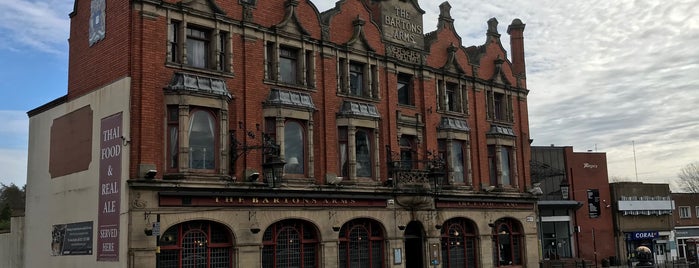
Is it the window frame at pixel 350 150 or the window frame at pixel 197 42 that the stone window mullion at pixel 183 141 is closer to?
the window frame at pixel 197 42

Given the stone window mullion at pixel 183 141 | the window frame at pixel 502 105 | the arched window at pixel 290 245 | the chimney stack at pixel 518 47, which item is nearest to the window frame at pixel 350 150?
the arched window at pixel 290 245

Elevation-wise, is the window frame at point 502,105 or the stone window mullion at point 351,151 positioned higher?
the window frame at point 502,105

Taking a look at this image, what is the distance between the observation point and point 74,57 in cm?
2606

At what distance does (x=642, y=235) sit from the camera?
5347 cm

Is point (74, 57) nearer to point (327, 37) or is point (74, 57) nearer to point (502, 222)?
point (327, 37)

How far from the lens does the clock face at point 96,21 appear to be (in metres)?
24.3

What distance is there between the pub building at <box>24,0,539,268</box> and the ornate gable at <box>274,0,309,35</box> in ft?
0.24

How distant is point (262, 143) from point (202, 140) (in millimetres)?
2614

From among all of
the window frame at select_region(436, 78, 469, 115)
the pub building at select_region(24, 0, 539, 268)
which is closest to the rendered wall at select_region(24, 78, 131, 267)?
the pub building at select_region(24, 0, 539, 268)

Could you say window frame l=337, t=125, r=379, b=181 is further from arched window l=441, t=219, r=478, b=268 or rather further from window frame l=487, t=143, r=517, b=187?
window frame l=487, t=143, r=517, b=187

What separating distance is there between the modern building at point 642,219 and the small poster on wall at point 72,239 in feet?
135

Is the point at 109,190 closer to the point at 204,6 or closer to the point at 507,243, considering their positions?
the point at 204,6

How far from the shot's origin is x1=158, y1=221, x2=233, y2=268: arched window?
22.9 meters

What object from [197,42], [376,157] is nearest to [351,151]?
[376,157]
